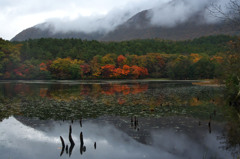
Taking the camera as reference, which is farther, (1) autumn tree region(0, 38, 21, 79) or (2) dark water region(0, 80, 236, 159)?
(1) autumn tree region(0, 38, 21, 79)

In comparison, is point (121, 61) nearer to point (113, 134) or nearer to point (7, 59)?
point (7, 59)

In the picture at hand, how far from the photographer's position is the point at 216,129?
1443cm

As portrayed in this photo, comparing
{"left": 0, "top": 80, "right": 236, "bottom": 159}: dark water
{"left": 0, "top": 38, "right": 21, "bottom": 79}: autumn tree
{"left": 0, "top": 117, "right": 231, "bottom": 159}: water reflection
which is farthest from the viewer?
{"left": 0, "top": 38, "right": 21, "bottom": 79}: autumn tree

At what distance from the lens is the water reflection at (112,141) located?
420 inches

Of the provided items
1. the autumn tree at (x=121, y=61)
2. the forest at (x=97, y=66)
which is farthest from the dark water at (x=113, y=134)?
the autumn tree at (x=121, y=61)

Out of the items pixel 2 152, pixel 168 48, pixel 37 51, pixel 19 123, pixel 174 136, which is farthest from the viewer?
pixel 168 48

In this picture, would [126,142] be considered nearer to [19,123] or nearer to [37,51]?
[19,123]

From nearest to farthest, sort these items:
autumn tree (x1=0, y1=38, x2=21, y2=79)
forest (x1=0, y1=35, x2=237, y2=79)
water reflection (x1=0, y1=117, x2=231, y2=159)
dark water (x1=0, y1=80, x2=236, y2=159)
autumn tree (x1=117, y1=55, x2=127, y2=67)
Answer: water reflection (x1=0, y1=117, x2=231, y2=159)
dark water (x1=0, y1=80, x2=236, y2=159)
autumn tree (x1=0, y1=38, x2=21, y2=79)
forest (x1=0, y1=35, x2=237, y2=79)
autumn tree (x1=117, y1=55, x2=127, y2=67)

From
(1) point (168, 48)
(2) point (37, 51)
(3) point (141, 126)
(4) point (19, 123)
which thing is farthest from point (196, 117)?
(1) point (168, 48)

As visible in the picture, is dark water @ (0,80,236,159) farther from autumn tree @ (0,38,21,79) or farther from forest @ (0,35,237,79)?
autumn tree @ (0,38,21,79)

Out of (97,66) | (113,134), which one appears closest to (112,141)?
(113,134)

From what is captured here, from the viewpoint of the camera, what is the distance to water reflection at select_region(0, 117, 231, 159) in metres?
10.7

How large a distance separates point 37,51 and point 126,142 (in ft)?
357

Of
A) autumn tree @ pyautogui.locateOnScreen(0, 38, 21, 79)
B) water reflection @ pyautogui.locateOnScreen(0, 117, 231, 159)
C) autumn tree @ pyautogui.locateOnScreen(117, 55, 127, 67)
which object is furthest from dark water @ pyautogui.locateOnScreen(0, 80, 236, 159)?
autumn tree @ pyautogui.locateOnScreen(117, 55, 127, 67)
